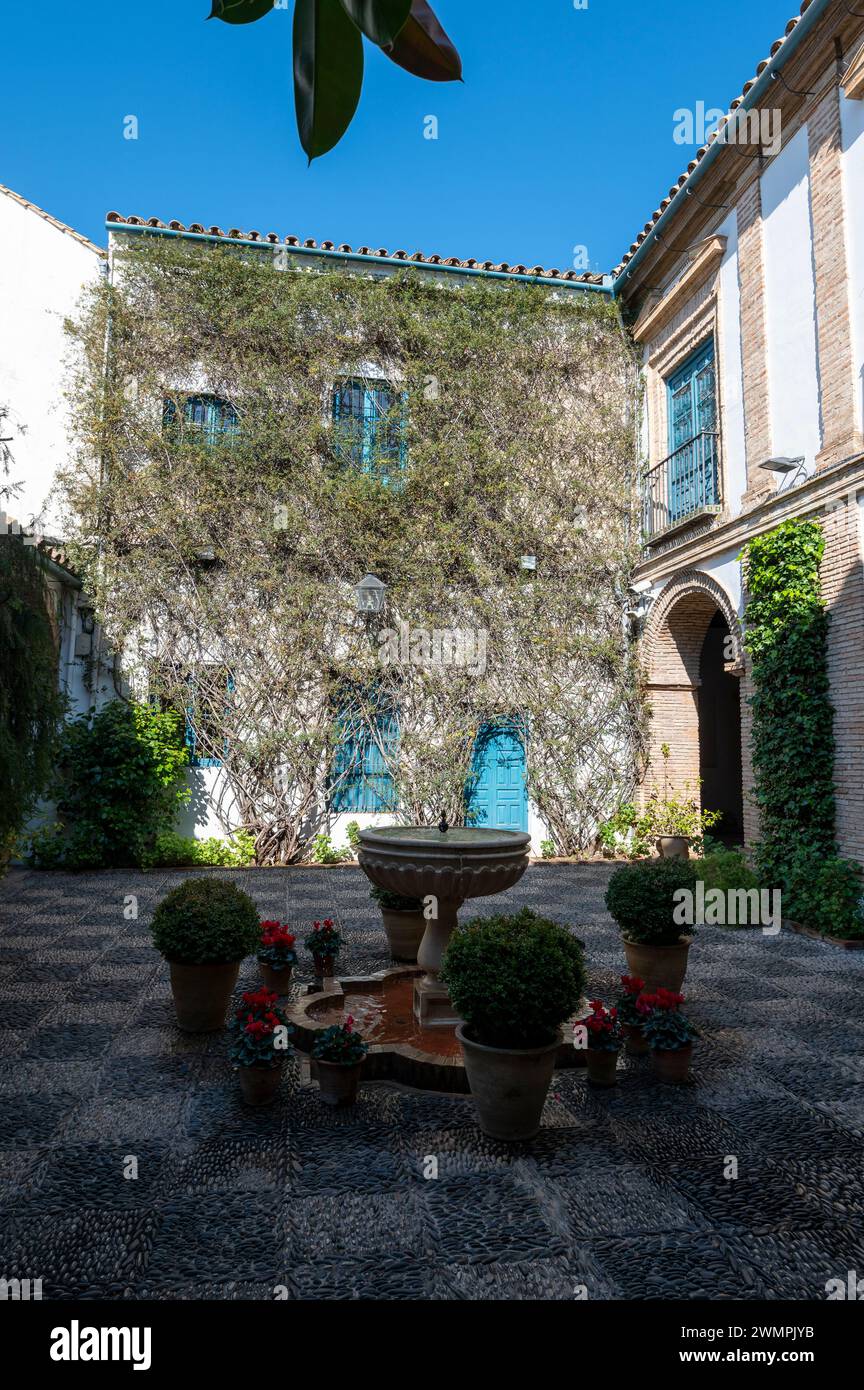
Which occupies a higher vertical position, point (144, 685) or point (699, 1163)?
point (144, 685)

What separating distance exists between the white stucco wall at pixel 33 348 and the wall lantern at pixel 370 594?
4102mm

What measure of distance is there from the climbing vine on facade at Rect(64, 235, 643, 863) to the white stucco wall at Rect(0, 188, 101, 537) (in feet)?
1.14

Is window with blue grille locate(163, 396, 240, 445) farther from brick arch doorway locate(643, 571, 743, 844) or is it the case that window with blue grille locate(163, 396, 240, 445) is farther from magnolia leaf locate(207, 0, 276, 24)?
magnolia leaf locate(207, 0, 276, 24)

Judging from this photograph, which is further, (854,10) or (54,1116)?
(854,10)

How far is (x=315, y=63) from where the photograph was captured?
0.86 meters

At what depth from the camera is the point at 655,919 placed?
16.8 ft

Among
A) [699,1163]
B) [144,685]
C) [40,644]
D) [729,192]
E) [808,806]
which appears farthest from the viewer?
[144,685]

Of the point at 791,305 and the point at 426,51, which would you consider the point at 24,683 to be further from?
the point at 791,305

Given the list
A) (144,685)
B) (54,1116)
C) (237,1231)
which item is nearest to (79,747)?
(144,685)

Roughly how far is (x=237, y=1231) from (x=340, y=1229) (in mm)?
341

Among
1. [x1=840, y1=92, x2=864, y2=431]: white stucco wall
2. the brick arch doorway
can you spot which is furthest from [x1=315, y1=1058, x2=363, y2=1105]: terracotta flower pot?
the brick arch doorway

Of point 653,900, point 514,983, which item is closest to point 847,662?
point 653,900
